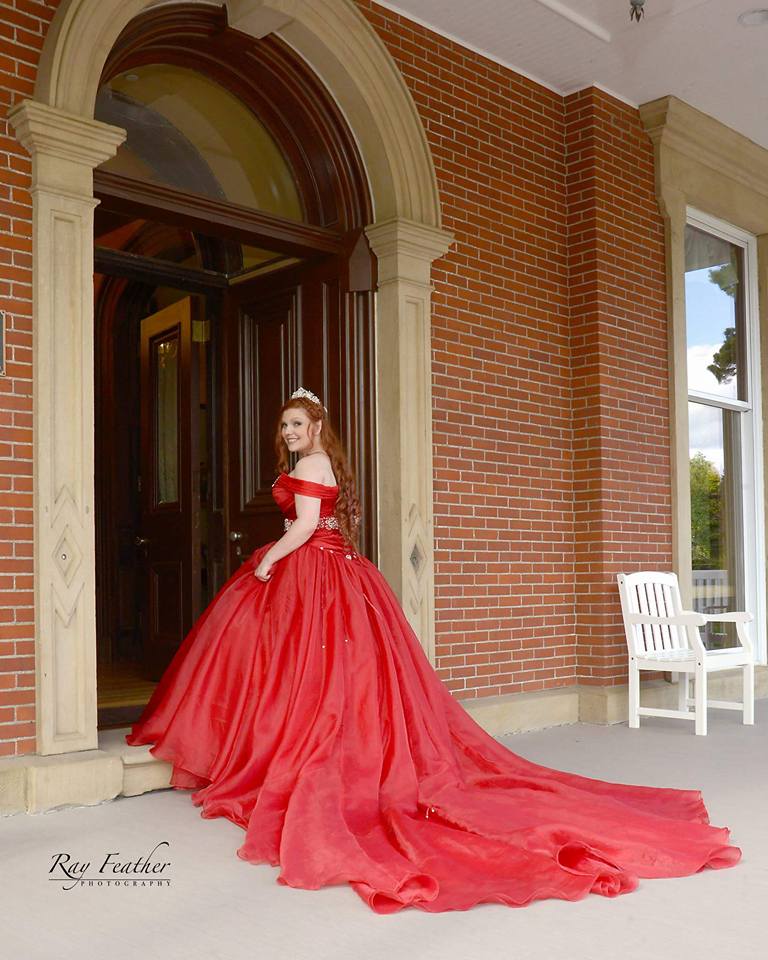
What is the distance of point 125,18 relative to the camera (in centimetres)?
425

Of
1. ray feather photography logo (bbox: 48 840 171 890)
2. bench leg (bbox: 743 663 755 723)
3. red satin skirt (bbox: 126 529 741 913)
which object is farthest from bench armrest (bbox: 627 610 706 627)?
ray feather photography logo (bbox: 48 840 171 890)

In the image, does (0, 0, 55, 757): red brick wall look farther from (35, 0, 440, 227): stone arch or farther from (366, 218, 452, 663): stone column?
(366, 218, 452, 663): stone column

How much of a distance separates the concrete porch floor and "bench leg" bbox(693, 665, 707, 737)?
6.50 ft

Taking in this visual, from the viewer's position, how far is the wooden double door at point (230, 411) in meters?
5.38

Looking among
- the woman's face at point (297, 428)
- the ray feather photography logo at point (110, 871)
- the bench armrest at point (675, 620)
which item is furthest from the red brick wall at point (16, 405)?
the bench armrest at point (675, 620)

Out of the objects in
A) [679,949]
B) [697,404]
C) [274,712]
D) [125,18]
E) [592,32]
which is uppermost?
[592,32]

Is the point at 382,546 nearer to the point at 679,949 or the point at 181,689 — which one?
the point at 181,689

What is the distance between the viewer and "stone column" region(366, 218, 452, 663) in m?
5.24

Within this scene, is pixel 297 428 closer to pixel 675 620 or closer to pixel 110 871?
pixel 110 871

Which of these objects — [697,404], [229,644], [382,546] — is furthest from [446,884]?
[697,404]

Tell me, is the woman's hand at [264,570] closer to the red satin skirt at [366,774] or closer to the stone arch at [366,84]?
the red satin skirt at [366,774]

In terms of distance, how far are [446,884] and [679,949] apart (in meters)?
0.65

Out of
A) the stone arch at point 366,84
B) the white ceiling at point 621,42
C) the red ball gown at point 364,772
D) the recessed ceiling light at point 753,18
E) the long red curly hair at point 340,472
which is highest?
the recessed ceiling light at point 753,18

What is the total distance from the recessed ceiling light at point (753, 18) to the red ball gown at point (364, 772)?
12.0 ft
